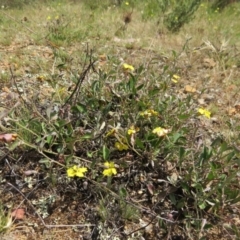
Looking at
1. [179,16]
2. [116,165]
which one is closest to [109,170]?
[116,165]

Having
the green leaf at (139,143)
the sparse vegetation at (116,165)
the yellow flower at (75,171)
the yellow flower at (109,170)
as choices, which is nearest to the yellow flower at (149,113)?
the sparse vegetation at (116,165)

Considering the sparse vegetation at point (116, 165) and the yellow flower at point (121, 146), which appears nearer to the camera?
the sparse vegetation at point (116, 165)

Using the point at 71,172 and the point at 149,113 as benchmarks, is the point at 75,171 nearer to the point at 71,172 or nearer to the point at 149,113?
the point at 71,172

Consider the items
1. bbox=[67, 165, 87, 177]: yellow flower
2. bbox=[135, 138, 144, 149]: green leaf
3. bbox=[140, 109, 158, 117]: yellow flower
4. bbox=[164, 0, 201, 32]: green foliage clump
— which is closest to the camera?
bbox=[67, 165, 87, 177]: yellow flower

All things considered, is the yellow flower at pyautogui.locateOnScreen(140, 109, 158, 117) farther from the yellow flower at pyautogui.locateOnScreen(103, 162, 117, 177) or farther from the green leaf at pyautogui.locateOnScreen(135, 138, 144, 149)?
the yellow flower at pyautogui.locateOnScreen(103, 162, 117, 177)

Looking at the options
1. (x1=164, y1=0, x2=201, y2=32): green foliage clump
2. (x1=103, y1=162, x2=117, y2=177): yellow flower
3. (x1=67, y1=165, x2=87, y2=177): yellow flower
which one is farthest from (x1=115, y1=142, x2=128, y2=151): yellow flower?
(x1=164, y1=0, x2=201, y2=32): green foliage clump

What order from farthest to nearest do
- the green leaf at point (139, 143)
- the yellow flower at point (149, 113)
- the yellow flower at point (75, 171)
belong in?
the yellow flower at point (149, 113) < the green leaf at point (139, 143) < the yellow flower at point (75, 171)

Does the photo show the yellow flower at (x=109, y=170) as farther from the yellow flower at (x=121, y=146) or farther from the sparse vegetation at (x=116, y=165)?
the yellow flower at (x=121, y=146)

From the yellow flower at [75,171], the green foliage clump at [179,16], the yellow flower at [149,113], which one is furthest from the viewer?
the green foliage clump at [179,16]

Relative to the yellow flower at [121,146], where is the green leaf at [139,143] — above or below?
above

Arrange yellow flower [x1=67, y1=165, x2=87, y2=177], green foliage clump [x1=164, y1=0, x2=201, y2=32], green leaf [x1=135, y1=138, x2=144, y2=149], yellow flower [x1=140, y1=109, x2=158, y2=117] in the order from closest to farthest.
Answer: yellow flower [x1=67, y1=165, x2=87, y2=177], green leaf [x1=135, y1=138, x2=144, y2=149], yellow flower [x1=140, y1=109, x2=158, y2=117], green foliage clump [x1=164, y1=0, x2=201, y2=32]

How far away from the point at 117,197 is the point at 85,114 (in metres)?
0.55

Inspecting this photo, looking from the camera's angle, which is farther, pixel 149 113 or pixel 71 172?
pixel 149 113

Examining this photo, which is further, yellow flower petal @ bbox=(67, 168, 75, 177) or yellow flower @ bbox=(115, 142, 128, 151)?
yellow flower @ bbox=(115, 142, 128, 151)
